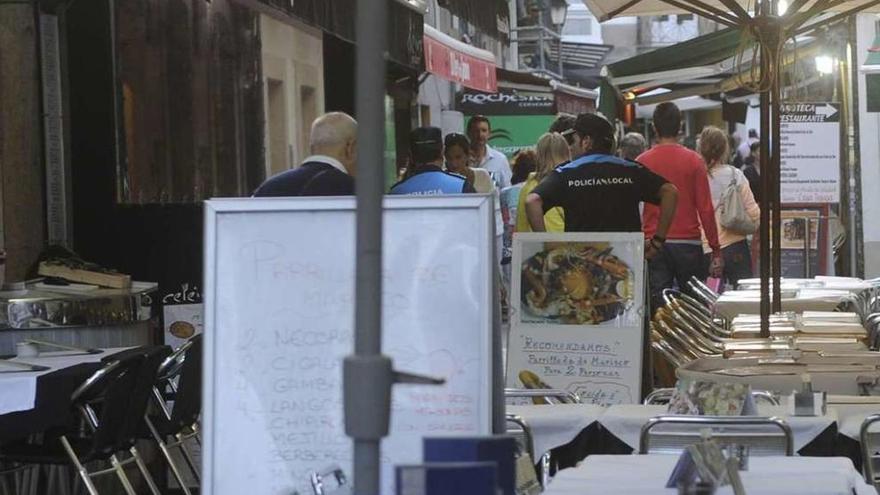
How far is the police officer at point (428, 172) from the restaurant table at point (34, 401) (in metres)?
3.37

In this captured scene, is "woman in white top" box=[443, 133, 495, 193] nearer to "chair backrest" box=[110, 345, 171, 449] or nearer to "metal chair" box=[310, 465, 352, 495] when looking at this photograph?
"chair backrest" box=[110, 345, 171, 449]

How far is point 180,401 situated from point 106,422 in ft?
2.75

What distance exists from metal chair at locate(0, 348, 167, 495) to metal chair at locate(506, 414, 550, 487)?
2.03m

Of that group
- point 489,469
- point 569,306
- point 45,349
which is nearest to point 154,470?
point 45,349

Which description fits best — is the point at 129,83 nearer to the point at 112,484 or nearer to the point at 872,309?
the point at 112,484

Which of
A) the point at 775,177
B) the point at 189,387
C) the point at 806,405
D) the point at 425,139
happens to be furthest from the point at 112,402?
the point at 775,177

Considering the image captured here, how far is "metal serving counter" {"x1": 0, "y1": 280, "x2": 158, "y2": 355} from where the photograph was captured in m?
9.23

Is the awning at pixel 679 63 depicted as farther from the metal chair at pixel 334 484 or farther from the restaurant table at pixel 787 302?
the metal chair at pixel 334 484

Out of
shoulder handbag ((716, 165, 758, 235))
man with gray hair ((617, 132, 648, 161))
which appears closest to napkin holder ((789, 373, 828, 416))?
shoulder handbag ((716, 165, 758, 235))

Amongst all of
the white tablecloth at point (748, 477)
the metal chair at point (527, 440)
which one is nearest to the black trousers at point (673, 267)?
the metal chair at point (527, 440)

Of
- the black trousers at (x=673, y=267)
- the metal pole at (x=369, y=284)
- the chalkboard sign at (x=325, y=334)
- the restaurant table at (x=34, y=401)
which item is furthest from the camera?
the black trousers at (x=673, y=267)

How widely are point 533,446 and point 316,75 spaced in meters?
12.6

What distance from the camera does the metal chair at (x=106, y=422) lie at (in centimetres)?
808

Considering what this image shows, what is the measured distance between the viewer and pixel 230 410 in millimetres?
5359
